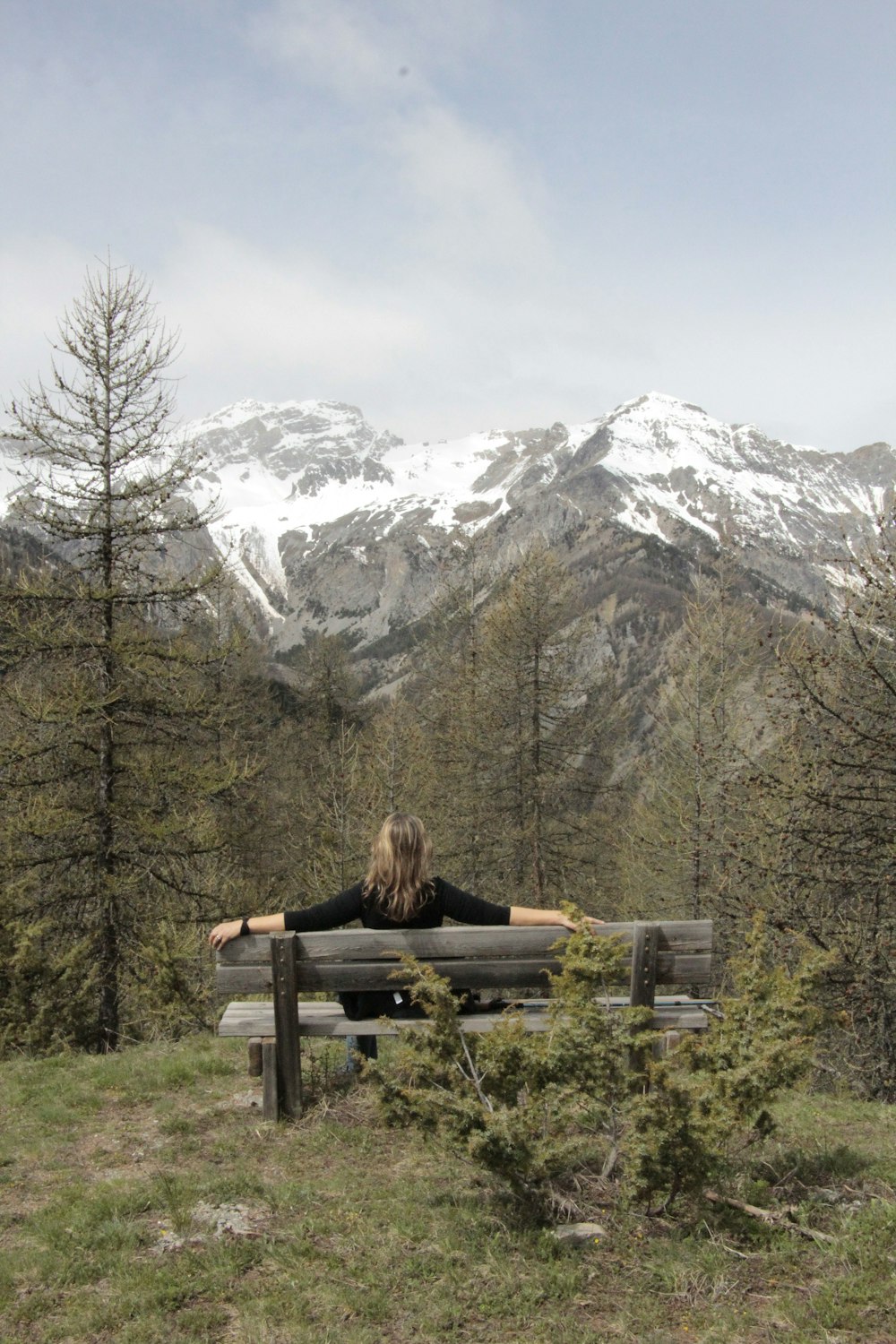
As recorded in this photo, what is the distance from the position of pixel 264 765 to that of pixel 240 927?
10444mm

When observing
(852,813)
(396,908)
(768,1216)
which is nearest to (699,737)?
(852,813)

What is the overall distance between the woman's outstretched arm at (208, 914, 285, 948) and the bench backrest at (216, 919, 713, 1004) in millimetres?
53

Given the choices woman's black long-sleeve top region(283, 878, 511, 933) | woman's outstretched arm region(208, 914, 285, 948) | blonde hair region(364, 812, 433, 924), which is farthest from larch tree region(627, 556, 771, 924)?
woman's outstretched arm region(208, 914, 285, 948)

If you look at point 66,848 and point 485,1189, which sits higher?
point 66,848

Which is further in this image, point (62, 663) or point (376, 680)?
point (376, 680)

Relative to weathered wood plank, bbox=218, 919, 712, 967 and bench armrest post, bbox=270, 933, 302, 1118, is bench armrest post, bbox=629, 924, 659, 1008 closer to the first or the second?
weathered wood plank, bbox=218, 919, 712, 967

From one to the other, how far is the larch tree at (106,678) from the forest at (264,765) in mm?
41

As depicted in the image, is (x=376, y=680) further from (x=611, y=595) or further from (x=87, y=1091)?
(x=87, y=1091)

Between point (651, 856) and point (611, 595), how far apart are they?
8735 cm

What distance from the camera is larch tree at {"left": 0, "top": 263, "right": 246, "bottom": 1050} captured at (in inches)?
466

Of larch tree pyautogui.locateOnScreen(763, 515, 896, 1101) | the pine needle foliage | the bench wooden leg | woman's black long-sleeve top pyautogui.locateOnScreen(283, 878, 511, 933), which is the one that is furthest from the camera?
larch tree pyautogui.locateOnScreen(763, 515, 896, 1101)

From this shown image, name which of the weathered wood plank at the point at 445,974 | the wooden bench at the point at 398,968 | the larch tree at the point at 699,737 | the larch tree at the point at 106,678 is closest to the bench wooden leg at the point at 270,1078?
the wooden bench at the point at 398,968

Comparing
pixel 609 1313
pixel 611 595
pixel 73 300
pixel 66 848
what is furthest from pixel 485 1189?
pixel 611 595

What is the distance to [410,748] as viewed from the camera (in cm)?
2314
